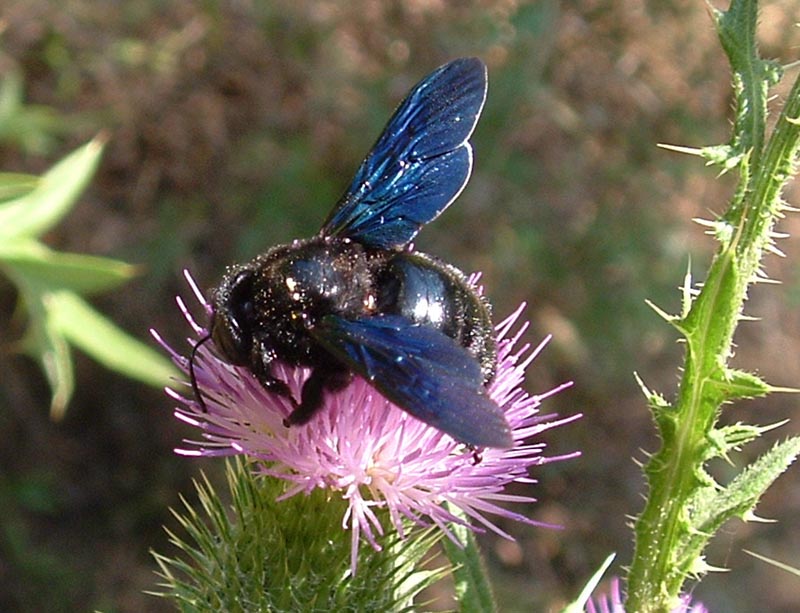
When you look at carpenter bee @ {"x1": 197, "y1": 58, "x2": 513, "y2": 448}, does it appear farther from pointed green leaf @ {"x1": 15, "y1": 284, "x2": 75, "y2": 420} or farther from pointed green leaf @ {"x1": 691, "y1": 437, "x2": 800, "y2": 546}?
pointed green leaf @ {"x1": 15, "y1": 284, "x2": 75, "y2": 420}

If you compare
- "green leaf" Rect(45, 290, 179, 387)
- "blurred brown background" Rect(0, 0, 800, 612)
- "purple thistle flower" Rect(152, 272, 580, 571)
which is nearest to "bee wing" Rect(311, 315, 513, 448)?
"purple thistle flower" Rect(152, 272, 580, 571)

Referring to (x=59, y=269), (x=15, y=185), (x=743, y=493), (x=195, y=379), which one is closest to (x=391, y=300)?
(x=195, y=379)

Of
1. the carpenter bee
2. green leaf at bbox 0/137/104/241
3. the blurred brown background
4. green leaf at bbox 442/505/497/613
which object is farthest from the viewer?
the blurred brown background

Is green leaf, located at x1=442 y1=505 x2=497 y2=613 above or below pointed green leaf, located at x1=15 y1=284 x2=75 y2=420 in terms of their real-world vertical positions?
above

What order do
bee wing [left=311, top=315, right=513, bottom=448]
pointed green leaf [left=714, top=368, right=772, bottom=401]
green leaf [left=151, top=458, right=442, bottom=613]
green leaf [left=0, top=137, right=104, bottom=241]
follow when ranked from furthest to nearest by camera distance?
green leaf [left=0, top=137, right=104, bottom=241], green leaf [left=151, top=458, right=442, bottom=613], pointed green leaf [left=714, top=368, right=772, bottom=401], bee wing [left=311, top=315, right=513, bottom=448]

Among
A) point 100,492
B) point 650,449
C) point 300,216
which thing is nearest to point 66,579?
point 100,492

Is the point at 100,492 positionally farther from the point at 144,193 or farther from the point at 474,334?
the point at 474,334
